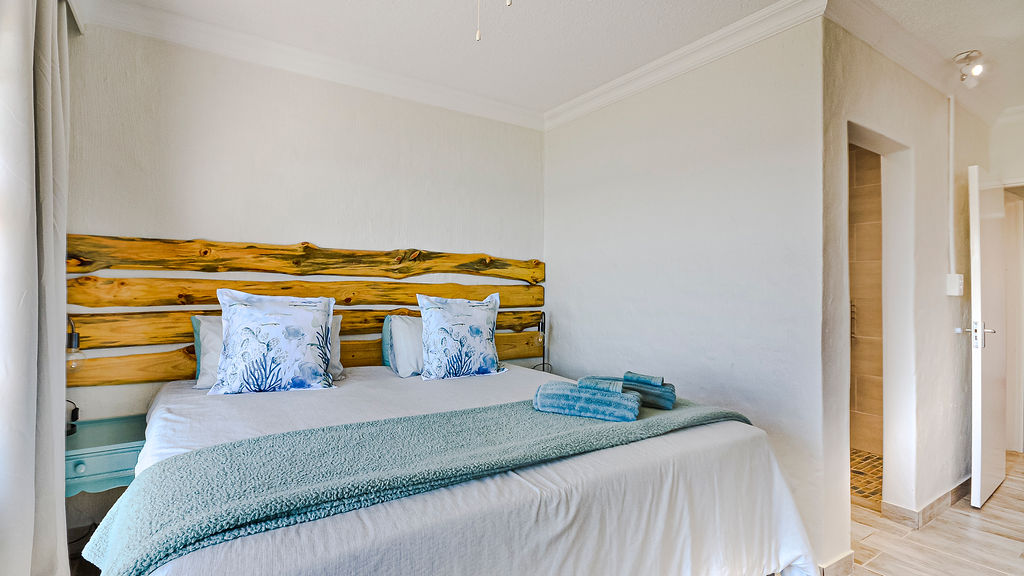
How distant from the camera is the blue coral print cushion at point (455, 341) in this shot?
103 inches

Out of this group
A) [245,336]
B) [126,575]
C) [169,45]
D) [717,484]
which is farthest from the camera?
[169,45]

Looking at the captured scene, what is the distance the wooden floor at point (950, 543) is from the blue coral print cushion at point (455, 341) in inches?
76.5

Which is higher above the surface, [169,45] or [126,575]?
[169,45]

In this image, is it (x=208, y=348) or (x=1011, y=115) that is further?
(x=1011, y=115)

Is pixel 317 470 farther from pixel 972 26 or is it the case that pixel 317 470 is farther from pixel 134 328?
pixel 972 26

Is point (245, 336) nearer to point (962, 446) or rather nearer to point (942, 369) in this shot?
point (942, 369)

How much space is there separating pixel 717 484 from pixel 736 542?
19 centimetres

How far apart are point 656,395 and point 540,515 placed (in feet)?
2.91

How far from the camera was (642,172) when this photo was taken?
2965 mm

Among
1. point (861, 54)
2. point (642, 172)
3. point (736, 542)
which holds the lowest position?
point (736, 542)

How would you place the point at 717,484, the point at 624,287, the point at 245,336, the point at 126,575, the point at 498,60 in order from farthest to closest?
the point at 624,287, the point at 498,60, the point at 245,336, the point at 717,484, the point at 126,575

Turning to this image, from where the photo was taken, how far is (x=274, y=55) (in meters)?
2.69

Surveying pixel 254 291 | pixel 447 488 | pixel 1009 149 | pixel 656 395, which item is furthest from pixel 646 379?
pixel 1009 149

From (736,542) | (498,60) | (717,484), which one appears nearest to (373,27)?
(498,60)
